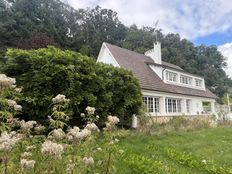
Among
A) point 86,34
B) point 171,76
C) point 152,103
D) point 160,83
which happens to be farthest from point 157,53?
point 86,34

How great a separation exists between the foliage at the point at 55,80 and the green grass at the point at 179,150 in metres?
2.36

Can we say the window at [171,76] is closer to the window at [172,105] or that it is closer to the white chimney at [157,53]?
the white chimney at [157,53]

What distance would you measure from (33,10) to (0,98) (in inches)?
1619

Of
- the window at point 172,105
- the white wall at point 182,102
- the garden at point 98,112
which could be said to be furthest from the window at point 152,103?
the garden at point 98,112

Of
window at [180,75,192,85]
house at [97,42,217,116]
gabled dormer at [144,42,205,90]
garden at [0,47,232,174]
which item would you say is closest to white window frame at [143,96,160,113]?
house at [97,42,217,116]

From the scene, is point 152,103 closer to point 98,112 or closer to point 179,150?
point 98,112

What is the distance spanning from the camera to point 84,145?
3676 mm

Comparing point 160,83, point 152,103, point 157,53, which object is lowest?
point 152,103

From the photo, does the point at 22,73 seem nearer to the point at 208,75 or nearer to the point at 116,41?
the point at 116,41

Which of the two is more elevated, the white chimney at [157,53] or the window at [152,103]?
the white chimney at [157,53]

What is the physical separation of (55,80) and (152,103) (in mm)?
10588

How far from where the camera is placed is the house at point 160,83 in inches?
728

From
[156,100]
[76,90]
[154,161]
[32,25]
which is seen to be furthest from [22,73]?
[32,25]

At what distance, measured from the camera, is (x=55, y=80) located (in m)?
9.65
